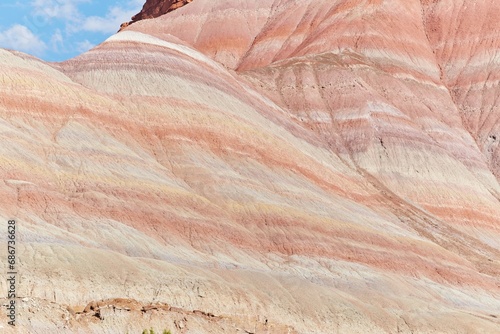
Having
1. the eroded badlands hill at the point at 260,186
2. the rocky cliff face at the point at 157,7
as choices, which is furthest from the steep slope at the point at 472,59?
the rocky cliff face at the point at 157,7

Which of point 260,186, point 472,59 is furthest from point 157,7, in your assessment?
point 260,186

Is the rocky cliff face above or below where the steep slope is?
above

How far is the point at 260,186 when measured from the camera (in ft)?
201

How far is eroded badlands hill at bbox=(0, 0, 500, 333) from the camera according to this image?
44.0 m

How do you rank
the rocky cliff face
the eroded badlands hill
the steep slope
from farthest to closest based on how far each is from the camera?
the rocky cliff face → the steep slope → the eroded badlands hill

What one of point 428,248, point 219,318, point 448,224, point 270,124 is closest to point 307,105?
point 270,124

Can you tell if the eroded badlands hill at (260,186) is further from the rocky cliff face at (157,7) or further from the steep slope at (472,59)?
the rocky cliff face at (157,7)

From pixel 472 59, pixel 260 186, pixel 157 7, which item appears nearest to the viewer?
pixel 260 186

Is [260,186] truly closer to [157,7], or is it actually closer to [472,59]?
[472,59]

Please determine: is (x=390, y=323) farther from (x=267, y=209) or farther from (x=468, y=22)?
(x=468, y=22)

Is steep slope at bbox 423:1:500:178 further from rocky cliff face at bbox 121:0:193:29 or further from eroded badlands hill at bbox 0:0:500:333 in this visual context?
rocky cliff face at bbox 121:0:193:29

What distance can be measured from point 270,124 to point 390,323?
29.3 meters

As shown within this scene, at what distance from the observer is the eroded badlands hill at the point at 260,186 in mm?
43969

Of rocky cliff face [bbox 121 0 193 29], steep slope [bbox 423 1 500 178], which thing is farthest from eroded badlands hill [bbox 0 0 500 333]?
rocky cliff face [bbox 121 0 193 29]
